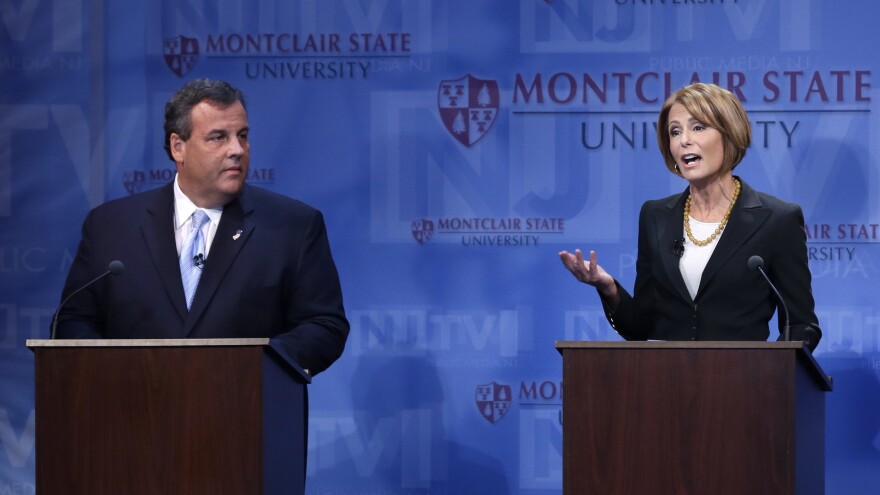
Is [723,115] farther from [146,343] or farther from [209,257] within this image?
[146,343]

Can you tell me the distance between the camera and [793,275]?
11.7ft

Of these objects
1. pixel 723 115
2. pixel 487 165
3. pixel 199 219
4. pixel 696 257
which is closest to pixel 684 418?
pixel 696 257

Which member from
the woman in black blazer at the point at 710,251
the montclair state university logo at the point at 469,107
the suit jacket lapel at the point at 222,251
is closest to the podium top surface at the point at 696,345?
the woman in black blazer at the point at 710,251

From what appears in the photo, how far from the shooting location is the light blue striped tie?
12.1 ft

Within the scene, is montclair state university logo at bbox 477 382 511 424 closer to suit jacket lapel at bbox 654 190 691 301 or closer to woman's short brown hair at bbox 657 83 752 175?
suit jacket lapel at bbox 654 190 691 301

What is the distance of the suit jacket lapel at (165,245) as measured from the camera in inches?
144

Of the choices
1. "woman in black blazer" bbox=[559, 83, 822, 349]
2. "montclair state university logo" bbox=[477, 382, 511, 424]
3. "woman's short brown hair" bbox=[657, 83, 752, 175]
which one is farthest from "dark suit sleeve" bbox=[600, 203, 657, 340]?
"montclair state university logo" bbox=[477, 382, 511, 424]

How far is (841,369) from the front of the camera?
4.92 metres

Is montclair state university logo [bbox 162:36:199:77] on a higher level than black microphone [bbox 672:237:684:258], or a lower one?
higher

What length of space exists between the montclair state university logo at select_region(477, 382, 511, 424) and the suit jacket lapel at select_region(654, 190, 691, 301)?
148 centimetres

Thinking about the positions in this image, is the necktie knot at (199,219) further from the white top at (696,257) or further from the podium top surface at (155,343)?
the white top at (696,257)

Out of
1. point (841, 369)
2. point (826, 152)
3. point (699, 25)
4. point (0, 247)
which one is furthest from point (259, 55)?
point (841, 369)

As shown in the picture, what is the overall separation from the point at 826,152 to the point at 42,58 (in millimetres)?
3246

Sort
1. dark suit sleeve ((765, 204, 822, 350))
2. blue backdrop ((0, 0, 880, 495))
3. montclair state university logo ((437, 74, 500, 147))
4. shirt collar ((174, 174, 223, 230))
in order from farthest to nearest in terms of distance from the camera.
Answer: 1. montclair state university logo ((437, 74, 500, 147))
2. blue backdrop ((0, 0, 880, 495))
3. shirt collar ((174, 174, 223, 230))
4. dark suit sleeve ((765, 204, 822, 350))
